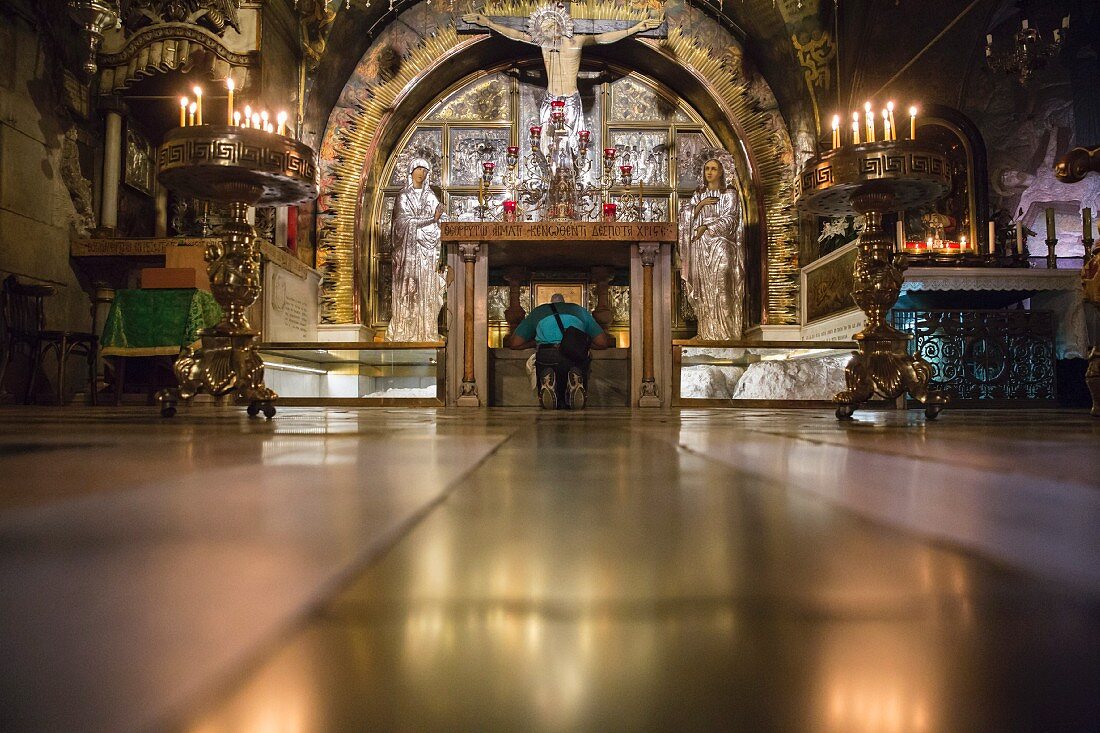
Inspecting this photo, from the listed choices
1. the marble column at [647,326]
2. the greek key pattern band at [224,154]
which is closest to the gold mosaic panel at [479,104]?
the marble column at [647,326]

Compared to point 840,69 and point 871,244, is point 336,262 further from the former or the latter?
point 871,244

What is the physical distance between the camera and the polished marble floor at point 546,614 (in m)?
0.16

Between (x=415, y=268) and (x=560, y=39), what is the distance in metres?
3.30

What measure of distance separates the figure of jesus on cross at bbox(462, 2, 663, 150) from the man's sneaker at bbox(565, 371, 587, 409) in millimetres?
5336

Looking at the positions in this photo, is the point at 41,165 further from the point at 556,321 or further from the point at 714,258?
the point at 714,258

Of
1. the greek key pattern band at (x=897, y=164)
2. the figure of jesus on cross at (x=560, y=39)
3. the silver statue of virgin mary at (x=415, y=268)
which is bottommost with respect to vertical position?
Result: the greek key pattern band at (x=897, y=164)

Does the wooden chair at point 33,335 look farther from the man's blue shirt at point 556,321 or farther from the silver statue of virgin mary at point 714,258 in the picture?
the silver statue of virgin mary at point 714,258

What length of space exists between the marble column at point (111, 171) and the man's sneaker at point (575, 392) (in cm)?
489

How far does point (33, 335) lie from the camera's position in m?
5.51

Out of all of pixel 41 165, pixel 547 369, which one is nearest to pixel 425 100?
pixel 41 165

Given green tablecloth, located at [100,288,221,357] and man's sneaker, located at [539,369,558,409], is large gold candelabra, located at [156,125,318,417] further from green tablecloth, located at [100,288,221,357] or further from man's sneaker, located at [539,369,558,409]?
green tablecloth, located at [100,288,221,357]

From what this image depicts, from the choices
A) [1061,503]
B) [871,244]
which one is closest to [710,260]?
[871,244]

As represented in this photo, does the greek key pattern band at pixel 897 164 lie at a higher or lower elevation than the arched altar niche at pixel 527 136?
lower

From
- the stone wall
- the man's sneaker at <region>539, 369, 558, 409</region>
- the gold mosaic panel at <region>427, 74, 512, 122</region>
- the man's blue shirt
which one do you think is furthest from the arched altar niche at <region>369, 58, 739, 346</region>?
the man's sneaker at <region>539, 369, 558, 409</region>
